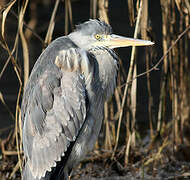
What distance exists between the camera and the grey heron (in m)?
3.27

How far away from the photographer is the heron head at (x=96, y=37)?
3.38m

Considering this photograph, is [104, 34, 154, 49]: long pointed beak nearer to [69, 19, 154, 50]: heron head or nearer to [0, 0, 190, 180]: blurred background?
[69, 19, 154, 50]: heron head

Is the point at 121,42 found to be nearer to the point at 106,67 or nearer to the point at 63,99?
the point at 106,67

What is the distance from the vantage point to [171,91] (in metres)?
4.29

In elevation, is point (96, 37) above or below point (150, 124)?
above

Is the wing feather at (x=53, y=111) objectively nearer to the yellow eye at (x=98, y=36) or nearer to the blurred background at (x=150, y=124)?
the yellow eye at (x=98, y=36)

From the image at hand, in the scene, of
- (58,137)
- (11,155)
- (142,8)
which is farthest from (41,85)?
(11,155)

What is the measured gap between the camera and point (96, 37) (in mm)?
3402

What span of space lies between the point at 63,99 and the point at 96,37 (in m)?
0.52

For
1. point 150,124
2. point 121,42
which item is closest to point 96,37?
point 121,42

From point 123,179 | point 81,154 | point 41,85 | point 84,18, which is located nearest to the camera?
point 41,85

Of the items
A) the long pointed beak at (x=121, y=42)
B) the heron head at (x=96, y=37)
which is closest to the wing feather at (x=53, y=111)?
the heron head at (x=96, y=37)

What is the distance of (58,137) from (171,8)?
1.84 metres

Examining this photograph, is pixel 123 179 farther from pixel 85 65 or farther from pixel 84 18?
pixel 84 18
